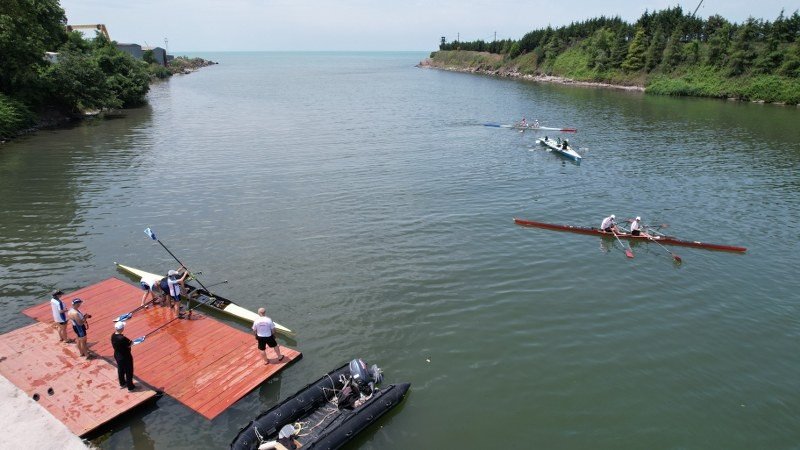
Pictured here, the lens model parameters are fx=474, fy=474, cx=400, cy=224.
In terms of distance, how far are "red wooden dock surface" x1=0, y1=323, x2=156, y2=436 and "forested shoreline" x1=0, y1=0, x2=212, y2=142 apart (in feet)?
151

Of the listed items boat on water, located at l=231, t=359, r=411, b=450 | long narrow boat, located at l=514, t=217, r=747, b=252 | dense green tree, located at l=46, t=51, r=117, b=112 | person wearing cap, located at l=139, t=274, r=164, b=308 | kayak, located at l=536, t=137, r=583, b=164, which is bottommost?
boat on water, located at l=231, t=359, r=411, b=450

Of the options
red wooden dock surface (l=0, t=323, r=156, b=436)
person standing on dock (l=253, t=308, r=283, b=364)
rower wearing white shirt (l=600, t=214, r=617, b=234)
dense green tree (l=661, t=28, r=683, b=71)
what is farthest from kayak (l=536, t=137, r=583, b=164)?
dense green tree (l=661, t=28, r=683, b=71)

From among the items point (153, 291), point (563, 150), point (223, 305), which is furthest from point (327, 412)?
point (563, 150)

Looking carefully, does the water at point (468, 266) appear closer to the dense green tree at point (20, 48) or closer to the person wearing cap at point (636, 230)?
the person wearing cap at point (636, 230)

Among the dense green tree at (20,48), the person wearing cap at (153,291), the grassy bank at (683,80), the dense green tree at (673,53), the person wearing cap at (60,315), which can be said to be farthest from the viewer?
the dense green tree at (673,53)

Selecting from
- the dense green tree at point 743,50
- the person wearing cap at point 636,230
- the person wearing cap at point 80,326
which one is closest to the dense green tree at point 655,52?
the dense green tree at point 743,50

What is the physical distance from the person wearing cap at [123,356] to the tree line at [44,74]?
50957 millimetres

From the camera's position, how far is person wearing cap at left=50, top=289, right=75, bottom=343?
1720 centimetres

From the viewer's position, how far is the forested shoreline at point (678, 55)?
302ft

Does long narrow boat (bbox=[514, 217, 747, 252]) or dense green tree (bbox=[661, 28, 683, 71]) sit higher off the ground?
dense green tree (bbox=[661, 28, 683, 71])

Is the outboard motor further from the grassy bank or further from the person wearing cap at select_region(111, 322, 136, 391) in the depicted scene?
the grassy bank

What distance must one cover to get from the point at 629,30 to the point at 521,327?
135246mm

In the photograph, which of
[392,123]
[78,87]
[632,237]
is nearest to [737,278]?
[632,237]

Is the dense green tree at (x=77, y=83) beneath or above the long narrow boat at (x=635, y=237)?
above
